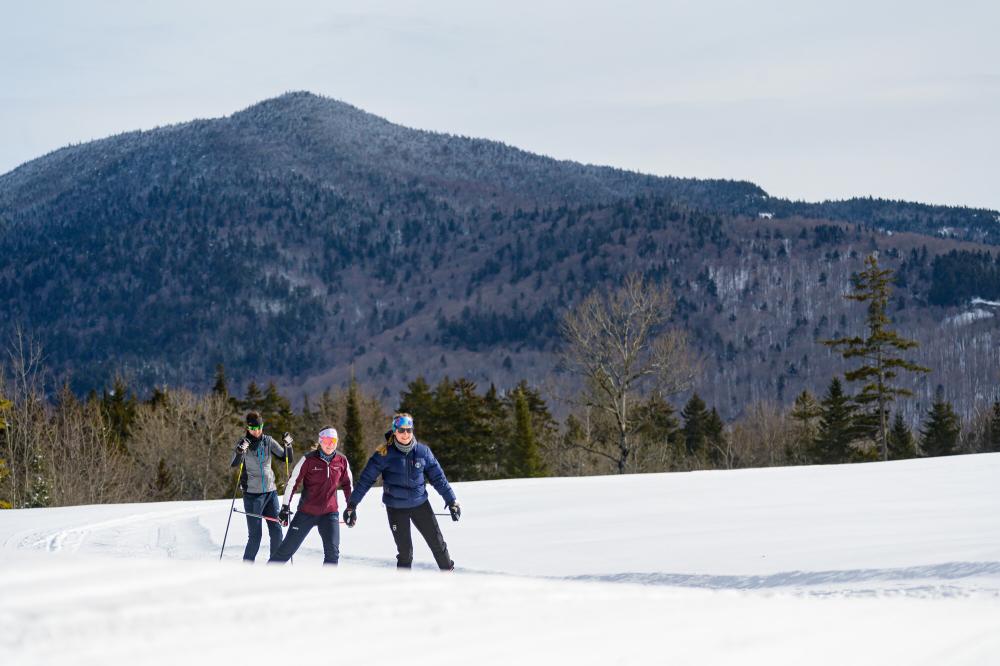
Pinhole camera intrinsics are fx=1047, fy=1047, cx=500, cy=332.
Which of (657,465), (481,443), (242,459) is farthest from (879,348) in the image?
(242,459)

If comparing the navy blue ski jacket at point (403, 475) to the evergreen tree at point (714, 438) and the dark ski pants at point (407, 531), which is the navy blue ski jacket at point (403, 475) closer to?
the dark ski pants at point (407, 531)

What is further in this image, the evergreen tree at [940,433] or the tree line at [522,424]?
the evergreen tree at [940,433]

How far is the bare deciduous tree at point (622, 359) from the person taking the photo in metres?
41.8

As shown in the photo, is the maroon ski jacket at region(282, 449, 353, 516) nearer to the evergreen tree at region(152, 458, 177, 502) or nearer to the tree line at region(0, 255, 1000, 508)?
the tree line at region(0, 255, 1000, 508)

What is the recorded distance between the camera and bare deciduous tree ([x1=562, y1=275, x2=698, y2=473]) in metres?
41.8

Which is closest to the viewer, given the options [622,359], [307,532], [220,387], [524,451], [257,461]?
[307,532]

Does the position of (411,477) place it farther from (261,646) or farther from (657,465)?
(657,465)

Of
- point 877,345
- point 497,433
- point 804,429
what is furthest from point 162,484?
point 804,429

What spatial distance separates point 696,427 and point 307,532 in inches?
2909

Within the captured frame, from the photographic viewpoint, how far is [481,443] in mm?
63562

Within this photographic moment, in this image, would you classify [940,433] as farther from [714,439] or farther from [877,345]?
[877,345]

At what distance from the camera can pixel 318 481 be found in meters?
10.9

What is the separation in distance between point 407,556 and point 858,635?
6638mm

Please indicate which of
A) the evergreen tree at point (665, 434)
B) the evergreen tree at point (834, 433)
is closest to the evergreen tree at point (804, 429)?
the evergreen tree at point (834, 433)
